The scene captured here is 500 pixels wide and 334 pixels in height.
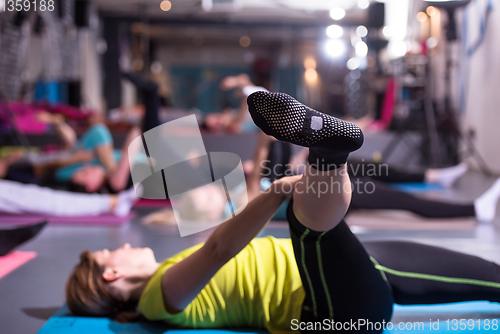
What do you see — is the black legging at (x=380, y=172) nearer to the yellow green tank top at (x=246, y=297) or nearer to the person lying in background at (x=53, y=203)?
the person lying in background at (x=53, y=203)

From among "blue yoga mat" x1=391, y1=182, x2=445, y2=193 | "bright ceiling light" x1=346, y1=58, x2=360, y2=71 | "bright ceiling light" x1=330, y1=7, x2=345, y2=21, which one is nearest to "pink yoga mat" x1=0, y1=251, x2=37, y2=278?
"blue yoga mat" x1=391, y1=182, x2=445, y2=193

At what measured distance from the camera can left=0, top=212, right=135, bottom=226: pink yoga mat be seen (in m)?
2.36

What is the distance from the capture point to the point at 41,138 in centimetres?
455

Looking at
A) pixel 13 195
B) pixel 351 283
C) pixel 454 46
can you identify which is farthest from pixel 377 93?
pixel 351 283

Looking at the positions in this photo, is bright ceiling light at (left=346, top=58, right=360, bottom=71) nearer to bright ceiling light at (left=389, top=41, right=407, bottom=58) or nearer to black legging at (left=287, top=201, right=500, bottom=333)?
bright ceiling light at (left=389, top=41, right=407, bottom=58)

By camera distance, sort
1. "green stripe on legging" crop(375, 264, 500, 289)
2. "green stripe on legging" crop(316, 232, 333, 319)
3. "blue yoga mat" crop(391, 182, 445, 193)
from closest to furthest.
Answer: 1. "green stripe on legging" crop(316, 232, 333, 319)
2. "green stripe on legging" crop(375, 264, 500, 289)
3. "blue yoga mat" crop(391, 182, 445, 193)

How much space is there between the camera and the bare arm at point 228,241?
92cm

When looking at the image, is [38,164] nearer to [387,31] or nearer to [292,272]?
[292,272]

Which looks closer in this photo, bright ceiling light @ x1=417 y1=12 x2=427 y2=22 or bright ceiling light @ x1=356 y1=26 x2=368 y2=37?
bright ceiling light @ x1=417 y1=12 x2=427 y2=22

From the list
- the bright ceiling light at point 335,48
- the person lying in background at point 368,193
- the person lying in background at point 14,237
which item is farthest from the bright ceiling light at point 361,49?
the person lying in background at point 14,237

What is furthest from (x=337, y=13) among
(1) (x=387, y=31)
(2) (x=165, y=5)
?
(2) (x=165, y=5)

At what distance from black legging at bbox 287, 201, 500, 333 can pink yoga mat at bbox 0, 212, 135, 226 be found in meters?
1.65

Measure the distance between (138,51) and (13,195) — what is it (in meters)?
5.42

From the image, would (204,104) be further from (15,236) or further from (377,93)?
(15,236)
